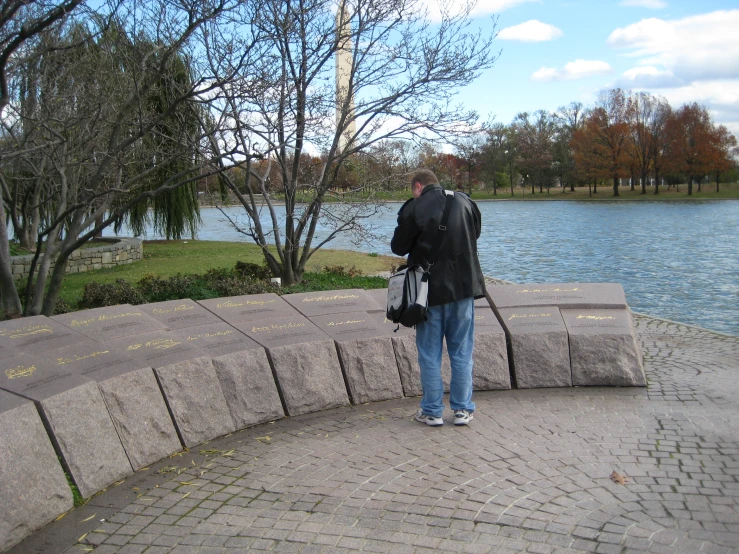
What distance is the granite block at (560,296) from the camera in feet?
23.9

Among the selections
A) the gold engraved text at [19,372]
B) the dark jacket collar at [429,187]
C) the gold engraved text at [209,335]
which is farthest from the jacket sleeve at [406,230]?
the gold engraved text at [19,372]

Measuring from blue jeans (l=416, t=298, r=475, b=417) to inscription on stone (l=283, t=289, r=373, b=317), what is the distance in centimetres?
148

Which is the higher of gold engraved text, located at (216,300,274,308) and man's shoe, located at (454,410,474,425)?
gold engraved text, located at (216,300,274,308)

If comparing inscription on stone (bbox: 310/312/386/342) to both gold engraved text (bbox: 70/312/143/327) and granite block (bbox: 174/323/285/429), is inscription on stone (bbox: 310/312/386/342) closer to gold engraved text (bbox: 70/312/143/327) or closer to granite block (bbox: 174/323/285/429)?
granite block (bbox: 174/323/285/429)

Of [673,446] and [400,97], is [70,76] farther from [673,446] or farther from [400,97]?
[673,446]

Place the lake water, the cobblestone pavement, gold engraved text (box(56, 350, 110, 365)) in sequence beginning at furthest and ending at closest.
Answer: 1. the lake water
2. gold engraved text (box(56, 350, 110, 365))
3. the cobblestone pavement

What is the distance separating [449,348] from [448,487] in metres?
1.37

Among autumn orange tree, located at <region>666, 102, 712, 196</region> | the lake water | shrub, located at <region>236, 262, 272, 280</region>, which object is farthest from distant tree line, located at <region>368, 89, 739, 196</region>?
shrub, located at <region>236, 262, 272, 280</region>

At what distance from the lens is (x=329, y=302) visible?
707 cm

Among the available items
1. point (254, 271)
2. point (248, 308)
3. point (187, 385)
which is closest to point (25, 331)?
point (187, 385)

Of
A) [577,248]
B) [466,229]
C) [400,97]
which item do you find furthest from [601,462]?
[577,248]

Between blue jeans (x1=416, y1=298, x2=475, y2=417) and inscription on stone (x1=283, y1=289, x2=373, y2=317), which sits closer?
blue jeans (x1=416, y1=298, x2=475, y2=417)

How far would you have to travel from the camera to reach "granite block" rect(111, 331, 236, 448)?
5.15m

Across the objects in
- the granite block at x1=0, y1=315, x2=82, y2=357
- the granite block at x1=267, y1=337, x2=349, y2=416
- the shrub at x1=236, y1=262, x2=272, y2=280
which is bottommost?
the granite block at x1=267, y1=337, x2=349, y2=416
